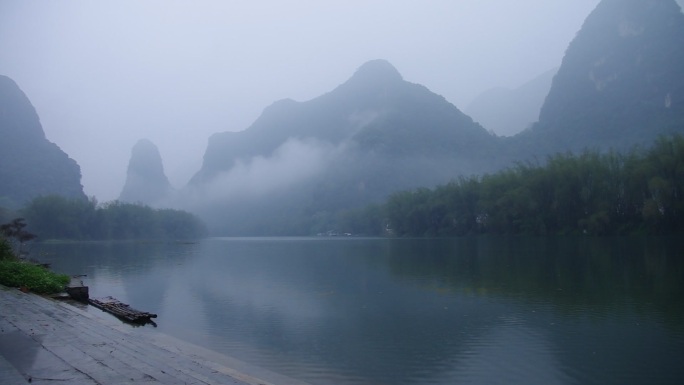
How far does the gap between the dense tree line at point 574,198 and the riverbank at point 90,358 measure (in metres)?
38.7

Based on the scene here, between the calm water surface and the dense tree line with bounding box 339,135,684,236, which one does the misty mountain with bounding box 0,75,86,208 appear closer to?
the dense tree line with bounding box 339,135,684,236

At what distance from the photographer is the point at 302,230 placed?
112 meters

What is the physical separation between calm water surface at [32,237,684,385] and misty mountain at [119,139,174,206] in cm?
15880

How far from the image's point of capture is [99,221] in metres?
74.9

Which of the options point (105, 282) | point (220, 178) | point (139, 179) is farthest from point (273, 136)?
point (105, 282)

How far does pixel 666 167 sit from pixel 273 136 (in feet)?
433

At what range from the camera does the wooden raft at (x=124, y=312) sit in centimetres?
1194

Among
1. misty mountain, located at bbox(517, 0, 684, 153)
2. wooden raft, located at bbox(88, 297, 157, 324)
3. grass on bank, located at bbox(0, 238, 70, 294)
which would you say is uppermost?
misty mountain, located at bbox(517, 0, 684, 153)

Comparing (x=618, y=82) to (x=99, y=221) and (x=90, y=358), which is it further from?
(x=90, y=358)

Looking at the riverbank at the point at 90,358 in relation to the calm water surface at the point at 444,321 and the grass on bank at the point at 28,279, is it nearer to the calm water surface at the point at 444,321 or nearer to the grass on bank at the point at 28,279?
the calm water surface at the point at 444,321

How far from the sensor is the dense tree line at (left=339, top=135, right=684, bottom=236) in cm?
3894

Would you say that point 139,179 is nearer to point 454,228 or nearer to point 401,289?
point 454,228

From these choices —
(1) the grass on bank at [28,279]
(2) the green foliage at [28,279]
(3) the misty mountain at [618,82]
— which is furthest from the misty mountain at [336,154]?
(2) the green foliage at [28,279]

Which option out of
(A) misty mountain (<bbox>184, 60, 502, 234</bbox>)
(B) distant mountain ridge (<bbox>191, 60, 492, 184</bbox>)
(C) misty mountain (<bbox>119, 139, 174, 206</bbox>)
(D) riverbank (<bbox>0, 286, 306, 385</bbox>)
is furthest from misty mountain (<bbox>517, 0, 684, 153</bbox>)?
(C) misty mountain (<bbox>119, 139, 174, 206</bbox>)
